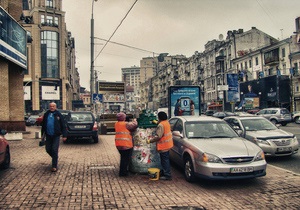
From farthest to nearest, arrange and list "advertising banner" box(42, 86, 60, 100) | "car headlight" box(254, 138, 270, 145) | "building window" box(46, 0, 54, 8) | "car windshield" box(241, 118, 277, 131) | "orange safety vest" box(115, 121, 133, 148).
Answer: "building window" box(46, 0, 54, 8) < "advertising banner" box(42, 86, 60, 100) < "car windshield" box(241, 118, 277, 131) < "car headlight" box(254, 138, 270, 145) < "orange safety vest" box(115, 121, 133, 148)

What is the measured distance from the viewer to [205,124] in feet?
26.9

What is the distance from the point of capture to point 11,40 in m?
16.2

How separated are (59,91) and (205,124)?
2125 inches

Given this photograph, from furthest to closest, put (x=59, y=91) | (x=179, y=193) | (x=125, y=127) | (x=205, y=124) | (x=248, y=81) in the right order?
1. (x=59, y=91)
2. (x=248, y=81)
3. (x=205, y=124)
4. (x=125, y=127)
5. (x=179, y=193)

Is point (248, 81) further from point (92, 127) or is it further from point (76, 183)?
point (76, 183)

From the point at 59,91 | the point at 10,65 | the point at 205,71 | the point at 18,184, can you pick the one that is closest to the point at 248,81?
the point at 205,71

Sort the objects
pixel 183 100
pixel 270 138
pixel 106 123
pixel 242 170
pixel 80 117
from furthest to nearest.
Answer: pixel 106 123, pixel 183 100, pixel 80 117, pixel 270 138, pixel 242 170

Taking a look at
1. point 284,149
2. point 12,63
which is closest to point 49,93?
point 12,63

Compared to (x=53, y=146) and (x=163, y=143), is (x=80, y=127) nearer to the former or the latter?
(x=53, y=146)

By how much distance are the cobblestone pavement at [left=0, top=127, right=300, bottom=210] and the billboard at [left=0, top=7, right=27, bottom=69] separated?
9299mm

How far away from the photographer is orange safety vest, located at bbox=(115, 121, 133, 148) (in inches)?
282

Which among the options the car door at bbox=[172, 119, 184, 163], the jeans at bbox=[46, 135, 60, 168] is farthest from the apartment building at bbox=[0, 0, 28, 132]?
the car door at bbox=[172, 119, 184, 163]

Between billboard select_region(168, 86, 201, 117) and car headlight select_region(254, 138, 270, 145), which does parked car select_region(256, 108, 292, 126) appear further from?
car headlight select_region(254, 138, 270, 145)

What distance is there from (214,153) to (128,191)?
2.02 m
